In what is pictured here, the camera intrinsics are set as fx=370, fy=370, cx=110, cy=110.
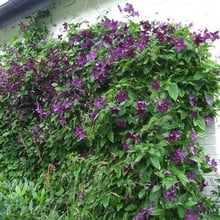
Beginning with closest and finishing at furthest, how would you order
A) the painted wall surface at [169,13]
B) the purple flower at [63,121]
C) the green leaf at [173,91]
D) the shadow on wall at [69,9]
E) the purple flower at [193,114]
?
1. the green leaf at [173,91]
2. the purple flower at [193,114]
3. the painted wall surface at [169,13]
4. the purple flower at [63,121]
5. the shadow on wall at [69,9]

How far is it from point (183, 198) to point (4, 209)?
58.9 inches

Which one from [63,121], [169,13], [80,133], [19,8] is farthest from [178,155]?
[19,8]

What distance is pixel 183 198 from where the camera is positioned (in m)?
2.94

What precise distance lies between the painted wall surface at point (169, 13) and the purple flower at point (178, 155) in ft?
1.85

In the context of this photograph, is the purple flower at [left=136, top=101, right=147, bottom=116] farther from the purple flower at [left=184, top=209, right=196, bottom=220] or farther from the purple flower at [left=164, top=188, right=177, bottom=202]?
the purple flower at [left=184, top=209, right=196, bottom=220]

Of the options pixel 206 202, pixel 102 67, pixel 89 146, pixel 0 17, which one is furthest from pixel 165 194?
pixel 0 17

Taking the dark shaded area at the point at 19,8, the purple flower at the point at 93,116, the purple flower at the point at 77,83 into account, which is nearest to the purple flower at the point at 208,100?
the purple flower at the point at 93,116

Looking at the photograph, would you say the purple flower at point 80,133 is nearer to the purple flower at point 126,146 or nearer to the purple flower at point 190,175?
the purple flower at point 126,146

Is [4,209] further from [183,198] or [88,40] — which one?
[88,40]

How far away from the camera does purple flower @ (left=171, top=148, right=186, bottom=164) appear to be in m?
2.99

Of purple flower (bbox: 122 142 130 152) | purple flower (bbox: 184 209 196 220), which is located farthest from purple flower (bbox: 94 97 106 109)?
purple flower (bbox: 184 209 196 220)

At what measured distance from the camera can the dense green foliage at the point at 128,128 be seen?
298 centimetres

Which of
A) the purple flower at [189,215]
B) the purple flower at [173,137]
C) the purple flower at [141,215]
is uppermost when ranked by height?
the purple flower at [173,137]

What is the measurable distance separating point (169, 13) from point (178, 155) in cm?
177
